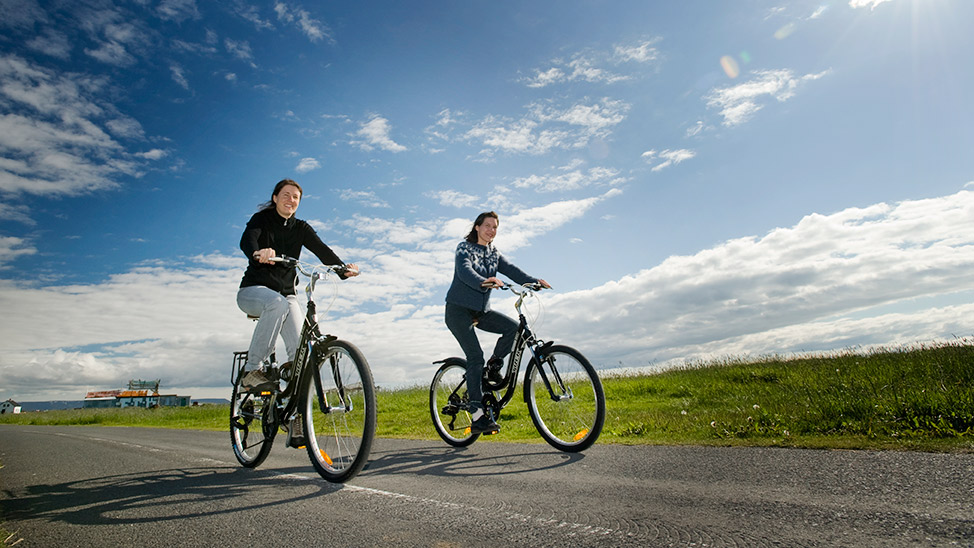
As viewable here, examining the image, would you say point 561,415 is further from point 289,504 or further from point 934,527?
point 934,527

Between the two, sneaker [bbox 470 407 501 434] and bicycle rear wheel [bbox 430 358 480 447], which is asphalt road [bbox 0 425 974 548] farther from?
bicycle rear wheel [bbox 430 358 480 447]

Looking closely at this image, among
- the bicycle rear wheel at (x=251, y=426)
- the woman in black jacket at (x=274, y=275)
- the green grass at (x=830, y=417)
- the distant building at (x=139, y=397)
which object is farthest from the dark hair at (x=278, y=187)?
the distant building at (x=139, y=397)

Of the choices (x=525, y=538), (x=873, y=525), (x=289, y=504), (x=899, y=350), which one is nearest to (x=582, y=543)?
(x=525, y=538)

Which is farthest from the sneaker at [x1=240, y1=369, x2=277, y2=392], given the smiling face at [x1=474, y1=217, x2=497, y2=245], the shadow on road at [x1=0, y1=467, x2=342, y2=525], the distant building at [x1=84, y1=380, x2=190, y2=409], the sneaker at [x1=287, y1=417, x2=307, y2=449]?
the distant building at [x1=84, y1=380, x2=190, y2=409]

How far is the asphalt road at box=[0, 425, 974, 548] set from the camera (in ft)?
8.07

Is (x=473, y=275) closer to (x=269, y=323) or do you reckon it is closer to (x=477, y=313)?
(x=477, y=313)

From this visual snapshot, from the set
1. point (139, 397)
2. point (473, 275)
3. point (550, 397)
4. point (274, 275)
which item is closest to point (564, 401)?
point (550, 397)

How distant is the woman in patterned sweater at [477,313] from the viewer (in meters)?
6.05

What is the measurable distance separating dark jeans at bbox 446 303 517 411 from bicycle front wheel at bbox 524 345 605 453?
594 millimetres

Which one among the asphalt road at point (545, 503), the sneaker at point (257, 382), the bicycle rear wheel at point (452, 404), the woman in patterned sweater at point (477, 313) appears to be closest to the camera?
the asphalt road at point (545, 503)

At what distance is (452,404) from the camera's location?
664 cm

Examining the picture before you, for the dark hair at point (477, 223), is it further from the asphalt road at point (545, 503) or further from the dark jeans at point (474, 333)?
the asphalt road at point (545, 503)

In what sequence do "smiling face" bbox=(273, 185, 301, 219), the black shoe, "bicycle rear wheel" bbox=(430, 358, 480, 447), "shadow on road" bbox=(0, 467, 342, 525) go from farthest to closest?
"bicycle rear wheel" bbox=(430, 358, 480, 447)
the black shoe
"smiling face" bbox=(273, 185, 301, 219)
"shadow on road" bbox=(0, 467, 342, 525)

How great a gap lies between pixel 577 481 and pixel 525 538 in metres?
1.36
